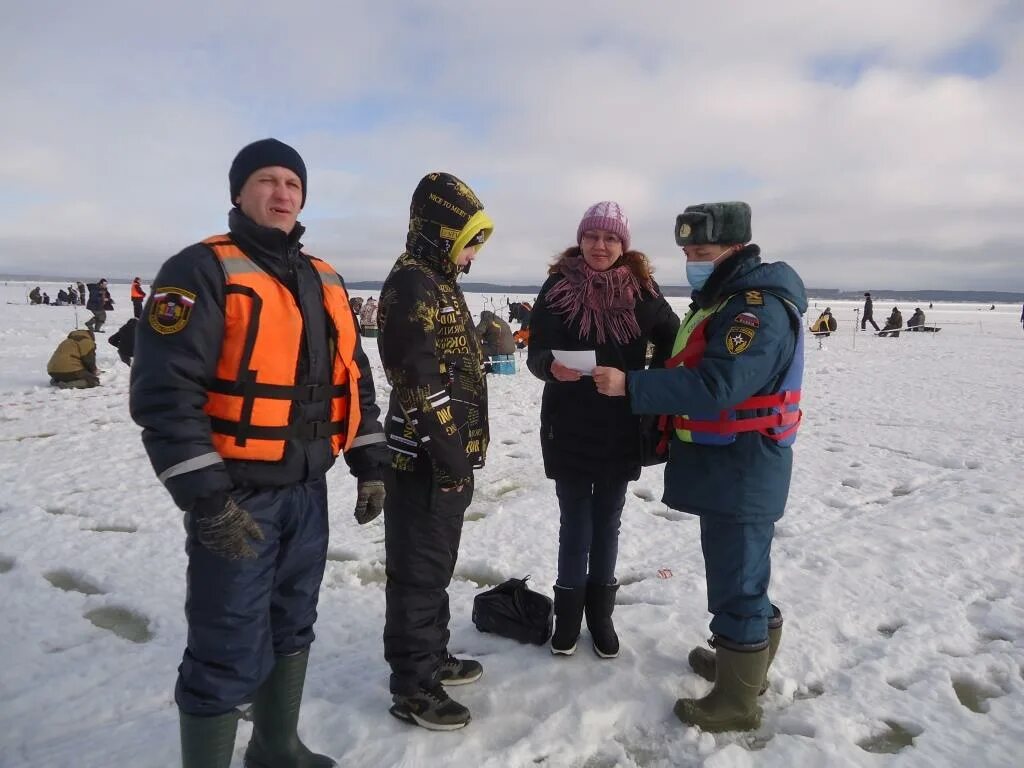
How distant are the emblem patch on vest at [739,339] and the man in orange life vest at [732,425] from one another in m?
0.02

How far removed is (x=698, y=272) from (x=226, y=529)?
81.9 inches

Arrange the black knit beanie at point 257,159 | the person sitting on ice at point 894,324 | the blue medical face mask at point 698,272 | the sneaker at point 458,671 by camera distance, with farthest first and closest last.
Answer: the person sitting on ice at point 894,324 < the sneaker at point 458,671 < the blue medical face mask at point 698,272 < the black knit beanie at point 257,159

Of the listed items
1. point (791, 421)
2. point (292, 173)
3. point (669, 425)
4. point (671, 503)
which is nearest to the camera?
point (292, 173)

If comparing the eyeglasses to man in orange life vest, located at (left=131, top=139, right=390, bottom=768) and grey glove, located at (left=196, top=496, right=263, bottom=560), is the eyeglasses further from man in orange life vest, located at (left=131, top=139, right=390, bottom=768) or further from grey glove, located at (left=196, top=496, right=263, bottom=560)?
grey glove, located at (left=196, top=496, right=263, bottom=560)

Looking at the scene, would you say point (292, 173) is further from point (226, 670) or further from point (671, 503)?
point (671, 503)

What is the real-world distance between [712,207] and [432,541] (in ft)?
6.07

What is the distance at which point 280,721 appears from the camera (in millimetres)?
2311

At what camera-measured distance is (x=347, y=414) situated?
2.38 meters

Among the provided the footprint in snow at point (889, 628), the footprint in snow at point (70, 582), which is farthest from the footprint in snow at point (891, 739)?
the footprint in snow at point (70, 582)

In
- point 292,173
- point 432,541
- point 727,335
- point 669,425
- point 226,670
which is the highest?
point 292,173

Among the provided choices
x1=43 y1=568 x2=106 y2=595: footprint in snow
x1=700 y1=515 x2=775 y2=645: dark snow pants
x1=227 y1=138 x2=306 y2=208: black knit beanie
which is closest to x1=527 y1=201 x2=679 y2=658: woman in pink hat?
x1=700 y1=515 x2=775 y2=645: dark snow pants

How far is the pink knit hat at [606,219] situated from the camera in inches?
120

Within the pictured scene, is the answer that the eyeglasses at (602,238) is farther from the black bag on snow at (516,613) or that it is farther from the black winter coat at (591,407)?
the black bag on snow at (516,613)

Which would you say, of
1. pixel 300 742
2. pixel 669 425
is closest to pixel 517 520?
pixel 669 425
